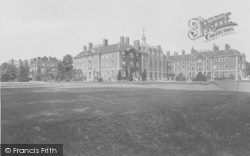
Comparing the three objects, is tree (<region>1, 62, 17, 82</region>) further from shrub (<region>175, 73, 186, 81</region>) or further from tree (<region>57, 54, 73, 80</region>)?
tree (<region>57, 54, 73, 80</region>)

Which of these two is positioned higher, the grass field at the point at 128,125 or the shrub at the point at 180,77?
the shrub at the point at 180,77

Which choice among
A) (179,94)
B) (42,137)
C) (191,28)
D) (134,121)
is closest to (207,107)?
(179,94)

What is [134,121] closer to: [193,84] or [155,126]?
[155,126]

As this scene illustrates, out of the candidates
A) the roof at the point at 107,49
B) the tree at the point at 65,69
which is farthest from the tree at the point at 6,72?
the roof at the point at 107,49

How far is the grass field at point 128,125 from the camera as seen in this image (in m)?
6.10

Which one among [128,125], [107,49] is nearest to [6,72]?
[128,125]

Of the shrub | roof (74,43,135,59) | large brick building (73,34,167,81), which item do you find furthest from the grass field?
roof (74,43,135,59)

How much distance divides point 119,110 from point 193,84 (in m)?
6.93

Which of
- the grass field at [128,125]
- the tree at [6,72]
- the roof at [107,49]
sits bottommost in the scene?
the grass field at [128,125]

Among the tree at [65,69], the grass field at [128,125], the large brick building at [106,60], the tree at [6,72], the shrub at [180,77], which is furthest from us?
the large brick building at [106,60]

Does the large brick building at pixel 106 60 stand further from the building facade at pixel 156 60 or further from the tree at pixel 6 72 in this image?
the tree at pixel 6 72

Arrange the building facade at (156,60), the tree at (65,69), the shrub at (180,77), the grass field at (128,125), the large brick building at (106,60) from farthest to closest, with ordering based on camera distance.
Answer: the large brick building at (106,60), the tree at (65,69), the shrub at (180,77), the building facade at (156,60), the grass field at (128,125)

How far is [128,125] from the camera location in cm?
769

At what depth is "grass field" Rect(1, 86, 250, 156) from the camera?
6102 millimetres
